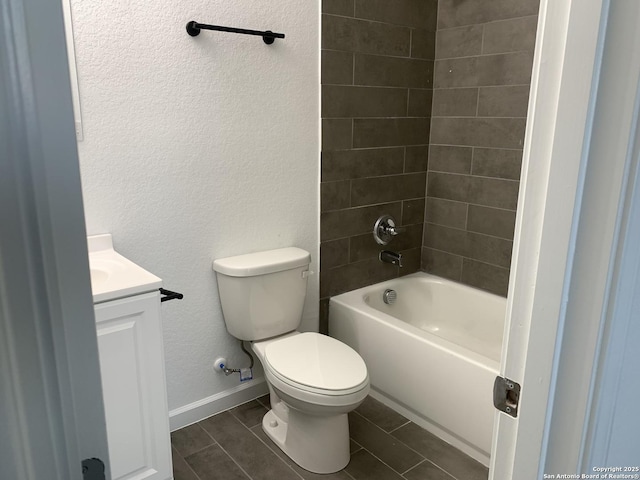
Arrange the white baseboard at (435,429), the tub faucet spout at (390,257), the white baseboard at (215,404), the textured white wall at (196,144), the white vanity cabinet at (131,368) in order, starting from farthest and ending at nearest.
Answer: the tub faucet spout at (390,257) → the white baseboard at (215,404) → the white baseboard at (435,429) → the textured white wall at (196,144) → the white vanity cabinet at (131,368)

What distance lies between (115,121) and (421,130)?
165 centimetres

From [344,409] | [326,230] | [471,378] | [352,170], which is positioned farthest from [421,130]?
[344,409]

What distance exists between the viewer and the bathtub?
6.93ft

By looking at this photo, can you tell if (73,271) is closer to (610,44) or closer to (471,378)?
(610,44)

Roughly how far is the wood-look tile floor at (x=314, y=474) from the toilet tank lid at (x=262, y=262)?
28.3 inches

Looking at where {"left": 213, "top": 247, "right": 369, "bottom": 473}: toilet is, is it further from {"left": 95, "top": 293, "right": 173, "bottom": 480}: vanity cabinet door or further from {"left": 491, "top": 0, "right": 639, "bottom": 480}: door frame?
{"left": 491, "top": 0, "right": 639, "bottom": 480}: door frame

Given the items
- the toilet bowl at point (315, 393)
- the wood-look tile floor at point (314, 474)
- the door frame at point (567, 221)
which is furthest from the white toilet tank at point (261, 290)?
the door frame at point (567, 221)

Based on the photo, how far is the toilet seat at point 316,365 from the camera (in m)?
1.93

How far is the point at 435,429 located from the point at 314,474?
0.61 meters

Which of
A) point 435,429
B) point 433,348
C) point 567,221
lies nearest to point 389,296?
point 433,348

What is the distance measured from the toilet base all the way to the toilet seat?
17 cm

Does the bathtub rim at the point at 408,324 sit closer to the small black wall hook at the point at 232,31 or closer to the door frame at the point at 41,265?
the small black wall hook at the point at 232,31

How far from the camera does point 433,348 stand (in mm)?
2225

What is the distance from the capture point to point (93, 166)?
1.90m
